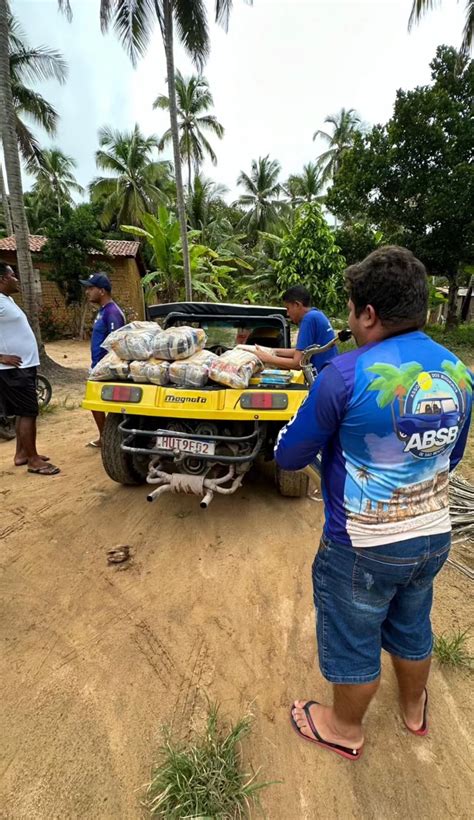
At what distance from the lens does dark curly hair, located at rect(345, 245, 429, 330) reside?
114 centimetres

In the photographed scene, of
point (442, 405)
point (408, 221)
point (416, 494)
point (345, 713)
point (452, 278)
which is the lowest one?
point (345, 713)

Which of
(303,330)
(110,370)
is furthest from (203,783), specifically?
(303,330)

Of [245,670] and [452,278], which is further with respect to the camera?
[452,278]

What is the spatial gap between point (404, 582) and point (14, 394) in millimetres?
3873

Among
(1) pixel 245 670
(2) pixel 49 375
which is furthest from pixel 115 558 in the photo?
(2) pixel 49 375

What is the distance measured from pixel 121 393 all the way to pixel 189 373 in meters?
0.51

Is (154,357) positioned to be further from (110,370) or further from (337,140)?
(337,140)

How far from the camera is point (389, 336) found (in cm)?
121

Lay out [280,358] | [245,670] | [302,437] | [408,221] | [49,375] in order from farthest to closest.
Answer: [408,221], [49,375], [280,358], [245,670], [302,437]

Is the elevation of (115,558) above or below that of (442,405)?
below

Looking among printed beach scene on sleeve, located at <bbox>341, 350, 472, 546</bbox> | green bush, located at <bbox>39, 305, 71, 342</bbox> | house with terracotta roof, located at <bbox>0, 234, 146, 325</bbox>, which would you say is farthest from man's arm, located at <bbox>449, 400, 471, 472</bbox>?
green bush, located at <bbox>39, 305, 71, 342</bbox>

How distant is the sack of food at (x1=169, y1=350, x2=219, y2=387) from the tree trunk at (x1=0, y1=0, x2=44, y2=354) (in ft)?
23.2

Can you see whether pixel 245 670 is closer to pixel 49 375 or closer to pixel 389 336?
pixel 389 336

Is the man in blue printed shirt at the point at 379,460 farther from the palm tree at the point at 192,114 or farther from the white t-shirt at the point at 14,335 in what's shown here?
the palm tree at the point at 192,114
